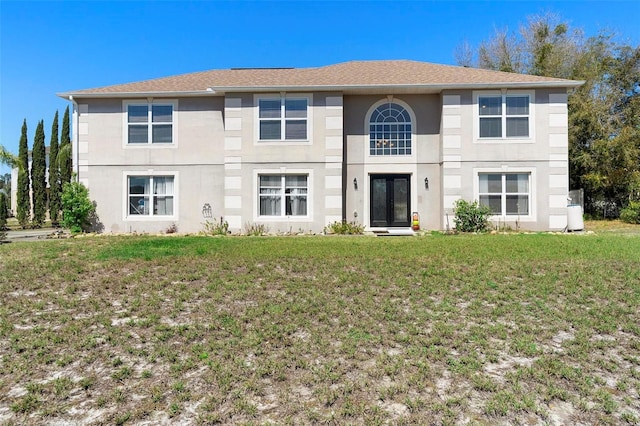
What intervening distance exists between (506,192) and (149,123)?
47.3 feet

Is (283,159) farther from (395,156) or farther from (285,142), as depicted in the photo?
(395,156)

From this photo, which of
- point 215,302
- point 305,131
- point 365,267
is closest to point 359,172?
point 305,131

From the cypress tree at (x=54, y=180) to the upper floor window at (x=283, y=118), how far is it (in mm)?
18464

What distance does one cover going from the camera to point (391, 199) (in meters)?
15.2

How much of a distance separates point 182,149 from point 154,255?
7.65m

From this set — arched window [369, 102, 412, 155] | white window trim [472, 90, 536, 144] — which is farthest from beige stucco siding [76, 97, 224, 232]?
white window trim [472, 90, 536, 144]

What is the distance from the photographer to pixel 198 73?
1692 centimetres

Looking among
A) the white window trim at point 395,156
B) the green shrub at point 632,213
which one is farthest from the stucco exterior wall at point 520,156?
→ the green shrub at point 632,213

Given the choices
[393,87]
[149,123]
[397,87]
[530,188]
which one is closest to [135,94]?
[149,123]

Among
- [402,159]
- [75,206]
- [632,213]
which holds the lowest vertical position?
[632,213]

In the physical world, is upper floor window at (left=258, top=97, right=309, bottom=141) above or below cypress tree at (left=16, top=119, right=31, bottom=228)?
above

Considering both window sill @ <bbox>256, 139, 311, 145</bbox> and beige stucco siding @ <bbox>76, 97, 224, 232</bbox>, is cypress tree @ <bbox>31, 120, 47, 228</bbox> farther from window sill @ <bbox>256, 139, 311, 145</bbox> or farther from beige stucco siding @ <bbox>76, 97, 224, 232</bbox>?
window sill @ <bbox>256, 139, 311, 145</bbox>

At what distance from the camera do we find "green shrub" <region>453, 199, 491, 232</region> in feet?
44.9

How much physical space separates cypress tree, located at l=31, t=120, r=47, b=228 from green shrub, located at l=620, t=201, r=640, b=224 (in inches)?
1361
